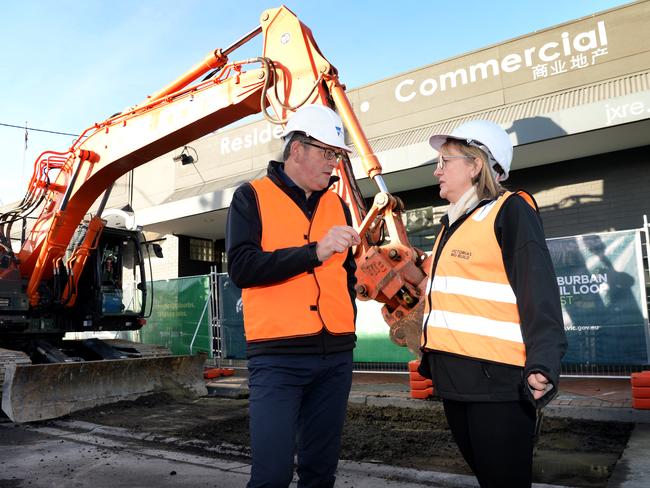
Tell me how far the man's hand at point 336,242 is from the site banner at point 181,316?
1126cm

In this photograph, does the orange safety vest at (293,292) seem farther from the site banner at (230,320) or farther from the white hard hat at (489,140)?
the site banner at (230,320)

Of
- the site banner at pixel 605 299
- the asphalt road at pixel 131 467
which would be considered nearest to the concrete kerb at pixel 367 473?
the asphalt road at pixel 131 467

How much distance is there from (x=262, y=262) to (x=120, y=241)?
9.12 meters

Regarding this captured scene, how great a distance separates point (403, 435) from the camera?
5.97m

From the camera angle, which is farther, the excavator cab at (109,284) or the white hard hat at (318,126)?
the excavator cab at (109,284)

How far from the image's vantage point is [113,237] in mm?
10617

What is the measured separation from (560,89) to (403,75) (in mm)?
3973

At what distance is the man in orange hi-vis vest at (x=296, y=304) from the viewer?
7.70 feet

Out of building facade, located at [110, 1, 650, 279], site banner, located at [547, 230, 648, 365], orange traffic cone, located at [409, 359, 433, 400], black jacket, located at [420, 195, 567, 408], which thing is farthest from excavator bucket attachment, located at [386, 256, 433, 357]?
building facade, located at [110, 1, 650, 279]

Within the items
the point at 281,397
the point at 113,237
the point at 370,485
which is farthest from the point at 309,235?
the point at 113,237

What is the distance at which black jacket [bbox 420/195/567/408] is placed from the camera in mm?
Answer: 1918

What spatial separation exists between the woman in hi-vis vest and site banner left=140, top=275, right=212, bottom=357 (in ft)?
37.5

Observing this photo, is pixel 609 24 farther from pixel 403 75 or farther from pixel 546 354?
pixel 546 354

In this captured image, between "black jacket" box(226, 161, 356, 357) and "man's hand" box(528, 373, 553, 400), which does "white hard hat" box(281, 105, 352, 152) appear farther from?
"man's hand" box(528, 373, 553, 400)
